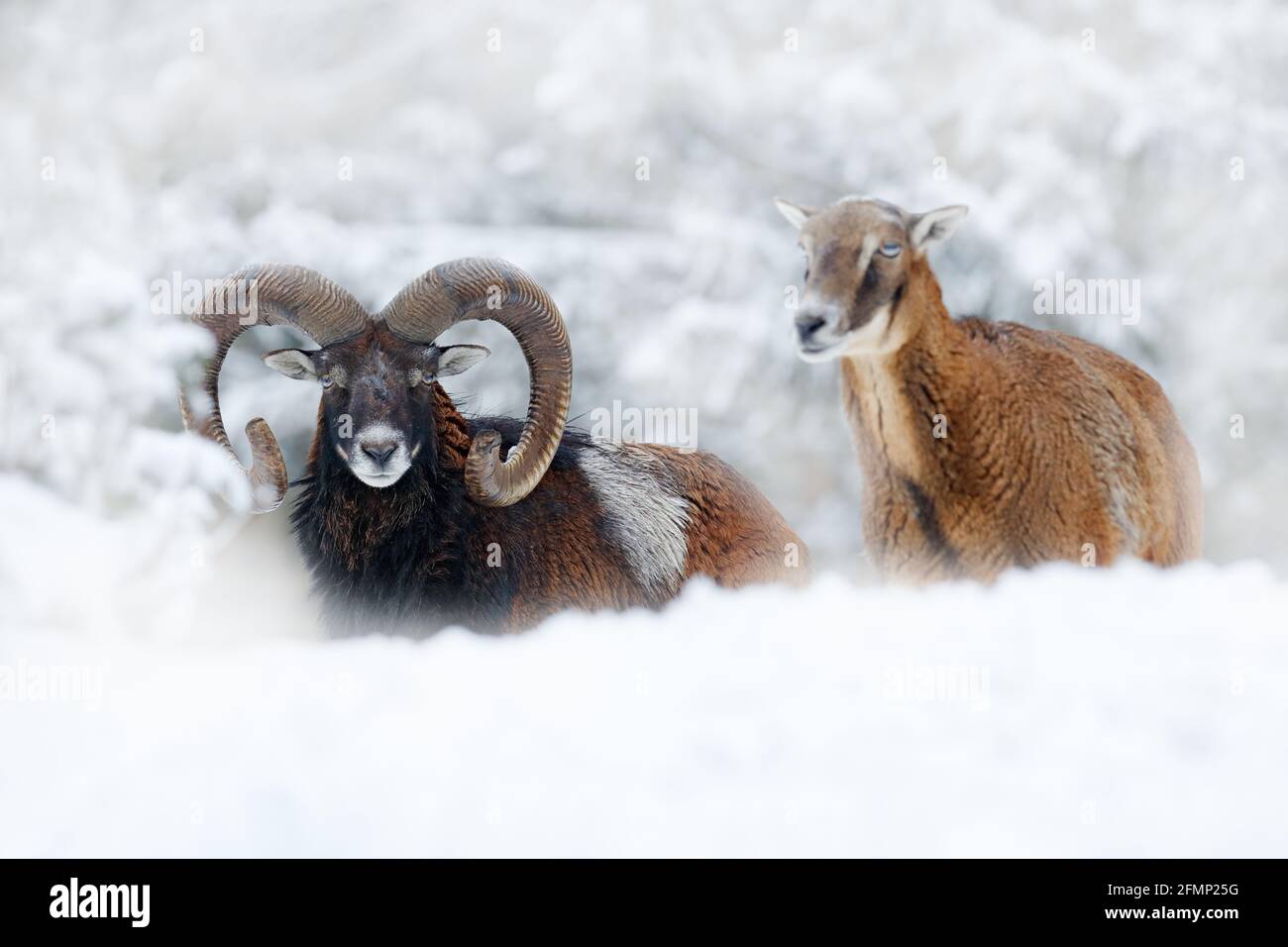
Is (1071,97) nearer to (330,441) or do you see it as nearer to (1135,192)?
(1135,192)

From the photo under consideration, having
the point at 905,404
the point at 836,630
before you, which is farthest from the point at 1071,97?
the point at 836,630

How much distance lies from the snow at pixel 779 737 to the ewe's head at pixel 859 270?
3.74 ft

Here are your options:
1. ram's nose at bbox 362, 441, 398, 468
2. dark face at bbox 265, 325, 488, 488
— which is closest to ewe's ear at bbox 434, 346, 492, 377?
dark face at bbox 265, 325, 488, 488

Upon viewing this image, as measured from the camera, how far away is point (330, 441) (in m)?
6.58

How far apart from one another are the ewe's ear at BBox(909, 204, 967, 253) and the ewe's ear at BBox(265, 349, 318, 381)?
278cm

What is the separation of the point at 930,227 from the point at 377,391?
2.57m

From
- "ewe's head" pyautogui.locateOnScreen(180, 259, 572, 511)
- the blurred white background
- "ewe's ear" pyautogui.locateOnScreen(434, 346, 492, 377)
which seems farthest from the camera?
the blurred white background

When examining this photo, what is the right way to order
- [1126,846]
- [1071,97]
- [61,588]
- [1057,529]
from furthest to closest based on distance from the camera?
[1071,97]
[61,588]
[1057,529]
[1126,846]

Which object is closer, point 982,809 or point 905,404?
point 982,809

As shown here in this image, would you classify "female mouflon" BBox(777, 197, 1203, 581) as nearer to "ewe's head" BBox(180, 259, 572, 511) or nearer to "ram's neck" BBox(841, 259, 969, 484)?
"ram's neck" BBox(841, 259, 969, 484)

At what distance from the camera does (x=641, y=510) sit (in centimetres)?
743

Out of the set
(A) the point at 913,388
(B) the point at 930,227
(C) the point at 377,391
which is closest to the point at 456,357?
(C) the point at 377,391

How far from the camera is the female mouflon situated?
634 centimetres

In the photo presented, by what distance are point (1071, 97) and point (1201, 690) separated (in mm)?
6984
